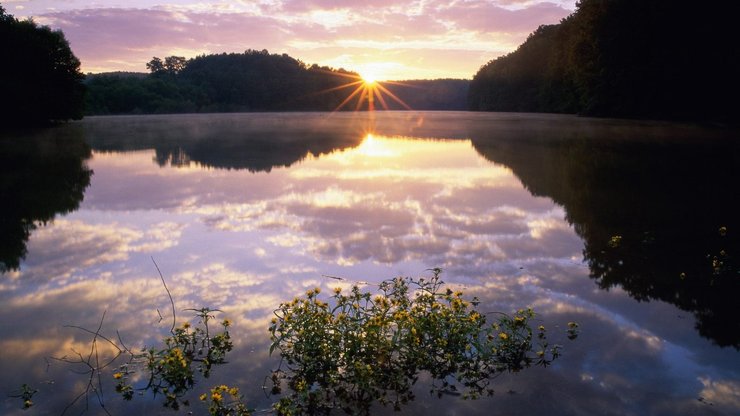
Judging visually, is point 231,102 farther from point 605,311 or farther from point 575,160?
point 605,311

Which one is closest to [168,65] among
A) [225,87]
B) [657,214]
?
[225,87]

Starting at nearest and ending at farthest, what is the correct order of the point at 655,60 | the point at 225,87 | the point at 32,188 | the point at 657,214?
the point at 657,214, the point at 32,188, the point at 655,60, the point at 225,87

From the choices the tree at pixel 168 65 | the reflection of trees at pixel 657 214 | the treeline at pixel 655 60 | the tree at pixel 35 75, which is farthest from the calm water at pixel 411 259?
the tree at pixel 168 65

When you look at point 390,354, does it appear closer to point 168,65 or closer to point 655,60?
point 655,60

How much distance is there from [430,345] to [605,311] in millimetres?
2456

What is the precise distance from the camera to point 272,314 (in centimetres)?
629

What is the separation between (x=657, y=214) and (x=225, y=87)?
14761 centimetres

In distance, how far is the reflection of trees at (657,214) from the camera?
710 centimetres

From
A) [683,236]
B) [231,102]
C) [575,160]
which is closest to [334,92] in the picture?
[231,102]

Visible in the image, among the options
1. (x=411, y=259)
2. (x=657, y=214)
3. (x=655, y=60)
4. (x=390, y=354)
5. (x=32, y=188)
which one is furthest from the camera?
(x=655, y=60)

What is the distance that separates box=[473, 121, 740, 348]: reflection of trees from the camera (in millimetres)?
7098

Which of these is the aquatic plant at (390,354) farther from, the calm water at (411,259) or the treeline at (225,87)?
the treeline at (225,87)

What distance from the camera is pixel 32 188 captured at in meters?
15.2

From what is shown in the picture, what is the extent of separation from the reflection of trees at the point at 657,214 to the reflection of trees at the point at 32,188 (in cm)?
949
